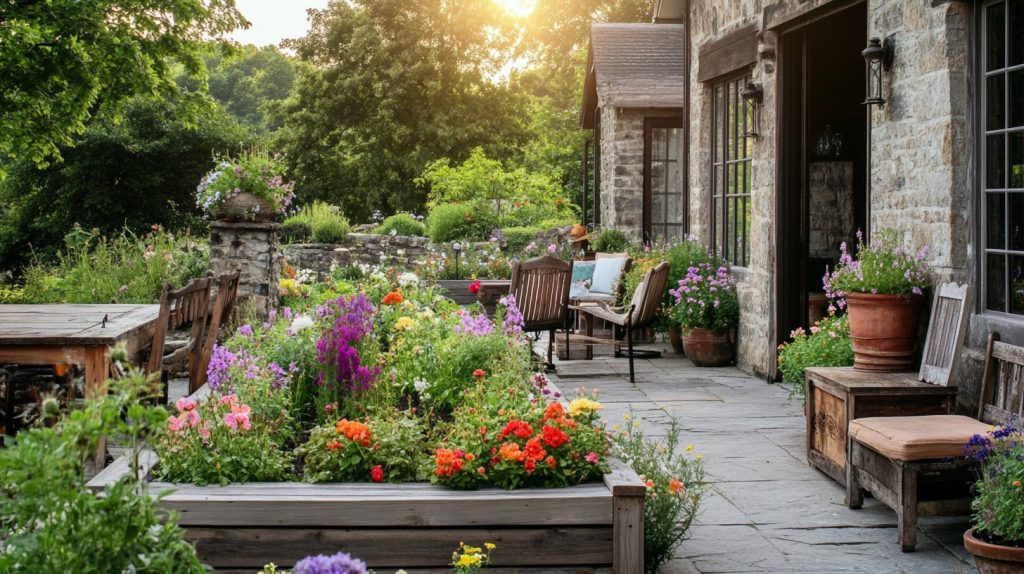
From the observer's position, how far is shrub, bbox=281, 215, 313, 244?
710 inches

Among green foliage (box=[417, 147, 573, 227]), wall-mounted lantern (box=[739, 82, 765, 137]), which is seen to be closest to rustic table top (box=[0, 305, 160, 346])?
wall-mounted lantern (box=[739, 82, 765, 137])

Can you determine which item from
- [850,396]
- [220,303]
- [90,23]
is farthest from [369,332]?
[90,23]

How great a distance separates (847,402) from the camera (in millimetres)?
4980

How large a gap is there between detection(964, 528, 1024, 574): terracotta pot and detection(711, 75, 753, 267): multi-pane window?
5.74 meters

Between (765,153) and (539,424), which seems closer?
(539,424)

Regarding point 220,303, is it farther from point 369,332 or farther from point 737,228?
point 737,228

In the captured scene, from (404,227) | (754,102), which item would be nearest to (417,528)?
(754,102)

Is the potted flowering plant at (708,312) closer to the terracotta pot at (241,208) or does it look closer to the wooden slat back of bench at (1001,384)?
the terracotta pot at (241,208)

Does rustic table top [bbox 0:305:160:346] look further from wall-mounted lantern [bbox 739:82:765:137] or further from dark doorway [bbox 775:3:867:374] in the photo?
dark doorway [bbox 775:3:867:374]

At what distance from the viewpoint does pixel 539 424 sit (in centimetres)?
392

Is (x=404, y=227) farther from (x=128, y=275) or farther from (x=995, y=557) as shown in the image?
(x=995, y=557)

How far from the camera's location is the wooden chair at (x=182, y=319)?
513cm

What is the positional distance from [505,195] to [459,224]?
2.60m

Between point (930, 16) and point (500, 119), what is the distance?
2469 cm
